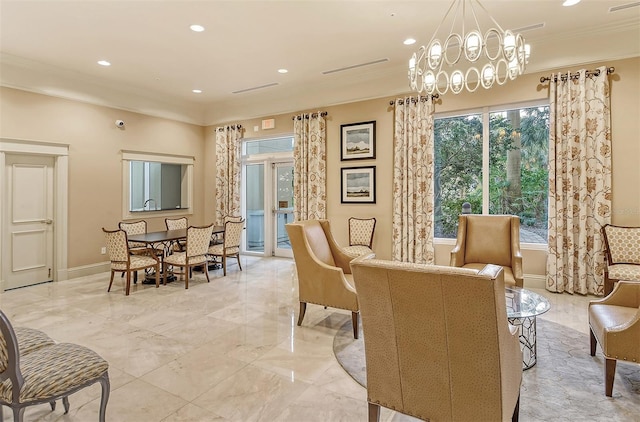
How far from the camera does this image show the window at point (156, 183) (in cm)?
655

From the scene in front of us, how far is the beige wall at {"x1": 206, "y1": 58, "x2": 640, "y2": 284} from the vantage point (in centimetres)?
432

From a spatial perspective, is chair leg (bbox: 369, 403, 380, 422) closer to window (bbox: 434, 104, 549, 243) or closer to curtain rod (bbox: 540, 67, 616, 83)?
window (bbox: 434, 104, 549, 243)

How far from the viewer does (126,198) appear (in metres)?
6.48

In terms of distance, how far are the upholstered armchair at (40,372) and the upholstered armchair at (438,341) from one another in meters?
1.48

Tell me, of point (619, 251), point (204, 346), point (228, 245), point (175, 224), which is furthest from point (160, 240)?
point (619, 251)

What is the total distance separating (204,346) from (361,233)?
11.2 ft

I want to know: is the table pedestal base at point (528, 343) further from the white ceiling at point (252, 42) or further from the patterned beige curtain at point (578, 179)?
the white ceiling at point (252, 42)

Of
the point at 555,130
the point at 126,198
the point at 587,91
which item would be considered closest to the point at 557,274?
the point at 555,130

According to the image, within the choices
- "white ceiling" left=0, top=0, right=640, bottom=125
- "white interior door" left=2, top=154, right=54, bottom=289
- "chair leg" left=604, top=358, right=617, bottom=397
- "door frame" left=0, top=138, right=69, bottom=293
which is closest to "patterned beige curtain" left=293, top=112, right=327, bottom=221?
"white ceiling" left=0, top=0, right=640, bottom=125

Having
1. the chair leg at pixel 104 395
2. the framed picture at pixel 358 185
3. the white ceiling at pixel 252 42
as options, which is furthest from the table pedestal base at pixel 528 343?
the framed picture at pixel 358 185

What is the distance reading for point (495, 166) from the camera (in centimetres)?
525

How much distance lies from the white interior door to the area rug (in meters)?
5.06

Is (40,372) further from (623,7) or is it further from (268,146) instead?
(268,146)

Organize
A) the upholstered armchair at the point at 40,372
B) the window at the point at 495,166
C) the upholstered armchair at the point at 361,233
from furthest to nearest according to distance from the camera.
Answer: the upholstered armchair at the point at 361,233
the window at the point at 495,166
the upholstered armchair at the point at 40,372
